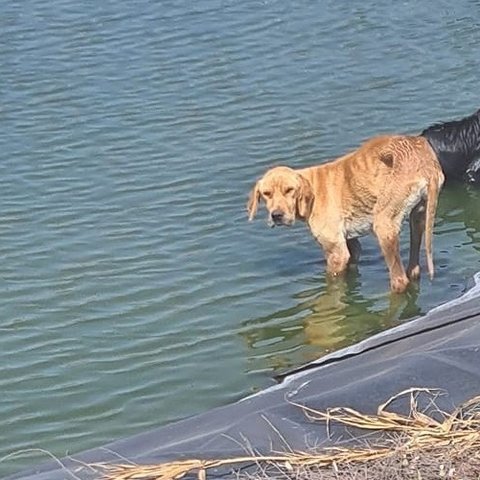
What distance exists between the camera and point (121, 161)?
11031mm

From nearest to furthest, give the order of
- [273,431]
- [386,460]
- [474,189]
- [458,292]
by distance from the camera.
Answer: [386,460] < [273,431] < [458,292] < [474,189]

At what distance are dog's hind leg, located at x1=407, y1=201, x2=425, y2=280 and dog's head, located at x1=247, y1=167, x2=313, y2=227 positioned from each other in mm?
705

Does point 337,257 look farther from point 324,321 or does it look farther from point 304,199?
point 324,321

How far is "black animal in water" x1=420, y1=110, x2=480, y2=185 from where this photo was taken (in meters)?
10.8

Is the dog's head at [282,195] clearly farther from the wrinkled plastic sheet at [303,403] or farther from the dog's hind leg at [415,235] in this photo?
Answer: the wrinkled plastic sheet at [303,403]

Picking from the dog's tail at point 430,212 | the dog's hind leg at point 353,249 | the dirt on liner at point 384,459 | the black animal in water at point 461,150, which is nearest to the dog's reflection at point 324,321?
the dog's hind leg at point 353,249

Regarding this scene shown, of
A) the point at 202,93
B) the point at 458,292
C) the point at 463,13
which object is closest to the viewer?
the point at 458,292

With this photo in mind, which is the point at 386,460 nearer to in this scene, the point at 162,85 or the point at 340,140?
the point at 340,140

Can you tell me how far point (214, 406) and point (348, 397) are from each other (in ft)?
6.51

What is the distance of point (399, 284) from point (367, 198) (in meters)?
0.59

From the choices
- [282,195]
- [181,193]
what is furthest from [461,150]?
[282,195]

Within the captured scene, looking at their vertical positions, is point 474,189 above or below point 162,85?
below

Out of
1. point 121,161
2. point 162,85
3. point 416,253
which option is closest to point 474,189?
point 416,253

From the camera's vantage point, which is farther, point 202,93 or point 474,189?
point 202,93
